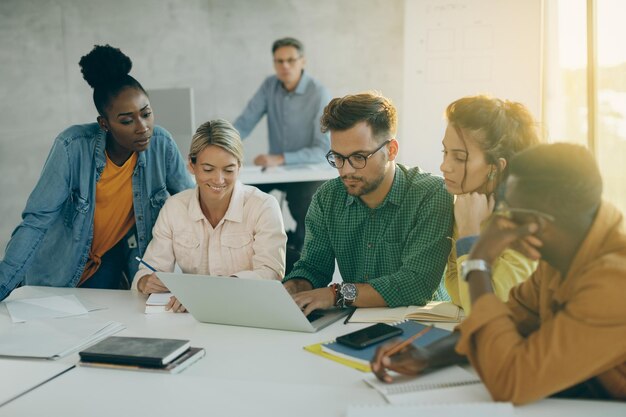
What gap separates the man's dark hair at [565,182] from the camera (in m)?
1.19

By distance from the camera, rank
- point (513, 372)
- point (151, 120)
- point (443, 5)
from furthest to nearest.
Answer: point (443, 5), point (151, 120), point (513, 372)

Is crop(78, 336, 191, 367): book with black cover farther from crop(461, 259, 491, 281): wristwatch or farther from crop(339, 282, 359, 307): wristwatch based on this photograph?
crop(461, 259, 491, 281): wristwatch

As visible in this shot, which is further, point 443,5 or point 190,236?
point 443,5

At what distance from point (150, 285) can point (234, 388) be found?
86 cm

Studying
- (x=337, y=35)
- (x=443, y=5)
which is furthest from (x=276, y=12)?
(x=443, y=5)

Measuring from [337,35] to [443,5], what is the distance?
3.33ft

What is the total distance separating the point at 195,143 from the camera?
2285 mm

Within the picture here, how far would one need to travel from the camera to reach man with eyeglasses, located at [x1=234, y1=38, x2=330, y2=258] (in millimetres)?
4562

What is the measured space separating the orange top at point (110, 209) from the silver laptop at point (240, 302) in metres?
0.89

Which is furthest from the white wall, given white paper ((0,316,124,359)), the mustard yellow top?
white paper ((0,316,124,359))

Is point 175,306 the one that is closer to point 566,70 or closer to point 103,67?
point 103,67

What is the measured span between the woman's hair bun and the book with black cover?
3.92ft

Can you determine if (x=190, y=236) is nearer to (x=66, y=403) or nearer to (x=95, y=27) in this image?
(x=66, y=403)

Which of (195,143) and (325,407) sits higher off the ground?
(195,143)
